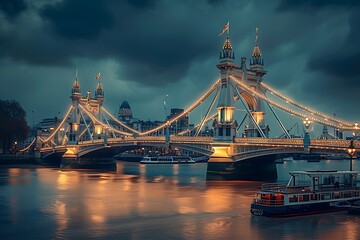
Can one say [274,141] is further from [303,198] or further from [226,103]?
[303,198]

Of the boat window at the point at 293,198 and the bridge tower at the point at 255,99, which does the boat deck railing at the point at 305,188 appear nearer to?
the boat window at the point at 293,198

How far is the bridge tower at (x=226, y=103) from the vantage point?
210 feet

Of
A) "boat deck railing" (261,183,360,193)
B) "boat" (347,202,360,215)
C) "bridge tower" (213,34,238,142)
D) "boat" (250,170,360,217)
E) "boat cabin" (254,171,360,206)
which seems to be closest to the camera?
"boat" (250,170,360,217)

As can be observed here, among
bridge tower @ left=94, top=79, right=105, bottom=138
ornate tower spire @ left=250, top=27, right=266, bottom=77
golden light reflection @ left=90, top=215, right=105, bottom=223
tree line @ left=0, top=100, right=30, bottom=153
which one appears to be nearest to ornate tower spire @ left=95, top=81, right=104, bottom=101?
bridge tower @ left=94, top=79, right=105, bottom=138

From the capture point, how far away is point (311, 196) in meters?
35.4

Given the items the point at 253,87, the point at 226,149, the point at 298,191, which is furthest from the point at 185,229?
the point at 253,87

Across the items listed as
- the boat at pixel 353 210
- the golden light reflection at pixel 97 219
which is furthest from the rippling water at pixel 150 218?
the boat at pixel 353 210

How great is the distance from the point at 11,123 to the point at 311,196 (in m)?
94.5

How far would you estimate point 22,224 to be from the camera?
32094mm

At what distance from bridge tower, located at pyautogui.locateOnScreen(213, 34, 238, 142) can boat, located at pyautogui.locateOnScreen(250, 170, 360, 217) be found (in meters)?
25.2

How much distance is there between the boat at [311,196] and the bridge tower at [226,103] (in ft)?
82.6

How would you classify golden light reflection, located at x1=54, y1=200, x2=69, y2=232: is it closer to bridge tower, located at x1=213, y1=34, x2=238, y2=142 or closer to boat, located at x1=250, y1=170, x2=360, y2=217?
boat, located at x1=250, y1=170, x2=360, y2=217

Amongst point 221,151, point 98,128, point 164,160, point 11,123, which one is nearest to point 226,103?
point 221,151

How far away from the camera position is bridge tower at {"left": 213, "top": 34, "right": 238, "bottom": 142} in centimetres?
6400
